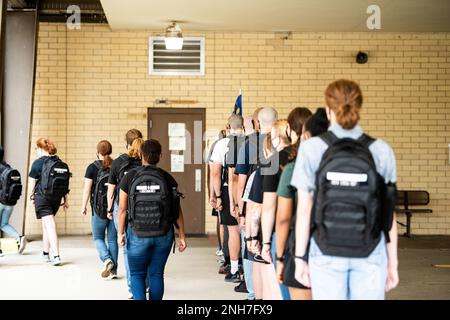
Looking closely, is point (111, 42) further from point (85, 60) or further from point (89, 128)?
point (89, 128)

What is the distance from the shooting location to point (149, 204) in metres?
4.80

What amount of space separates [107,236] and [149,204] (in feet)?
8.75

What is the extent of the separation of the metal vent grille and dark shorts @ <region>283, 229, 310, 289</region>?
26.4ft

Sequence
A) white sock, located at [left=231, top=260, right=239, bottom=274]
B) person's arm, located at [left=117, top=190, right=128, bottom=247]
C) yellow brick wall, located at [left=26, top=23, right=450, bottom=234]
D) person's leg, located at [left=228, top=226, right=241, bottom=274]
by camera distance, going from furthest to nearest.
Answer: yellow brick wall, located at [left=26, top=23, right=450, bottom=234] < white sock, located at [left=231, top=260, right=239, bottom=274] < person's leg, located at [left=228, top=226, right=241, bottom=274] < person's arm, located at [left=117, top=190, right=128, bottom=247]

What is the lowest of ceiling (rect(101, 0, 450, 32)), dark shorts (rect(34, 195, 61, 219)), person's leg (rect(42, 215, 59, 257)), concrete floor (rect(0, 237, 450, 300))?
concrete floor (rect(0, 237, 450, 300))

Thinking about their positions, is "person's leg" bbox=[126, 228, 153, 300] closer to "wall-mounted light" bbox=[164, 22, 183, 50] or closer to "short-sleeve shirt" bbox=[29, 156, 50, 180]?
"short-sleeve shirt" bbox=[29, 156, 50, 180]

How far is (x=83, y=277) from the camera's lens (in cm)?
748

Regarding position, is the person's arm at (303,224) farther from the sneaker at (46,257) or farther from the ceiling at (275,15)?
the ceiling at (275,15)

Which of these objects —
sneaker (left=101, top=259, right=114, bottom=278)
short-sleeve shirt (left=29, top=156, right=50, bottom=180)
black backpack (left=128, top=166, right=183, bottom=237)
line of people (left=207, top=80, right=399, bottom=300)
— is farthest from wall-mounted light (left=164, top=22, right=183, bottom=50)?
line of people (left=207, top=80, right=399, bottom=300)

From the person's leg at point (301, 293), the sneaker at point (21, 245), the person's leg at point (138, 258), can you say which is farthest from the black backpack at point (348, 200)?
the sneaker at point (21, 245)

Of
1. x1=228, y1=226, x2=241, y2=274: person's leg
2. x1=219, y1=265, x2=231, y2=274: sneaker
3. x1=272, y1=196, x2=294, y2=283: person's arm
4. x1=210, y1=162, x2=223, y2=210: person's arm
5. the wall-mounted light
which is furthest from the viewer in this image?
the wall-mounted light

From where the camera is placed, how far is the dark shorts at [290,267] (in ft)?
11.6

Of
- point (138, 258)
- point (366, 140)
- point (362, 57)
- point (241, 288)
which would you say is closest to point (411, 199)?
point (362, 57)

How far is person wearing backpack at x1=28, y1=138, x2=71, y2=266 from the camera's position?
812 centimetres
